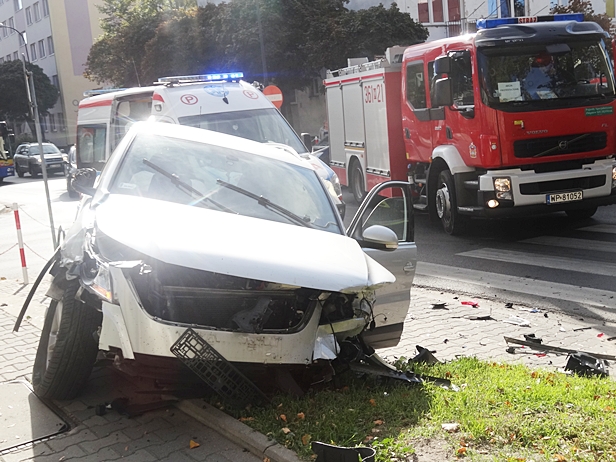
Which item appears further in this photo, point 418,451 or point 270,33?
point 270,33

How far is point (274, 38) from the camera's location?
34.8 m

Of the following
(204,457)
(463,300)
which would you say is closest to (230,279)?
(204,457)

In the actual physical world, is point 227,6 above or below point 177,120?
above

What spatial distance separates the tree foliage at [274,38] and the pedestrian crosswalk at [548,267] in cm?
2122

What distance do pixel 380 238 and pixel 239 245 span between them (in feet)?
3.97

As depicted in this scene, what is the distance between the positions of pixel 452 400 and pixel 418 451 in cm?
68

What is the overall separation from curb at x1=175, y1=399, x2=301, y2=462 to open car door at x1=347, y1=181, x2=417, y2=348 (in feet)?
3.83

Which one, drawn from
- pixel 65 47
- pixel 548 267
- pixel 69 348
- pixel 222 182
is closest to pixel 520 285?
pixel 548 267

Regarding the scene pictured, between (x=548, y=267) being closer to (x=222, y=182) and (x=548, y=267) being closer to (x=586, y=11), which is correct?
(x=222, y=182)

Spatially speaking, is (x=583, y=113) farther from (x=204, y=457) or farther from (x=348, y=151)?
(x=204, y=457)

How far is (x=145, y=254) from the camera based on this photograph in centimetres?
415

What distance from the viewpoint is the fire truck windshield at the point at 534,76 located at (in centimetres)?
1060

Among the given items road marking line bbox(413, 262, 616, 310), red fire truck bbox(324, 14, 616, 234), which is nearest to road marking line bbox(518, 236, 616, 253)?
red fire truck bbox(324, 14, 616, 234)

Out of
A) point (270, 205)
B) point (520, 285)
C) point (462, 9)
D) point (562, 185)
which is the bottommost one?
point (520, 285)
